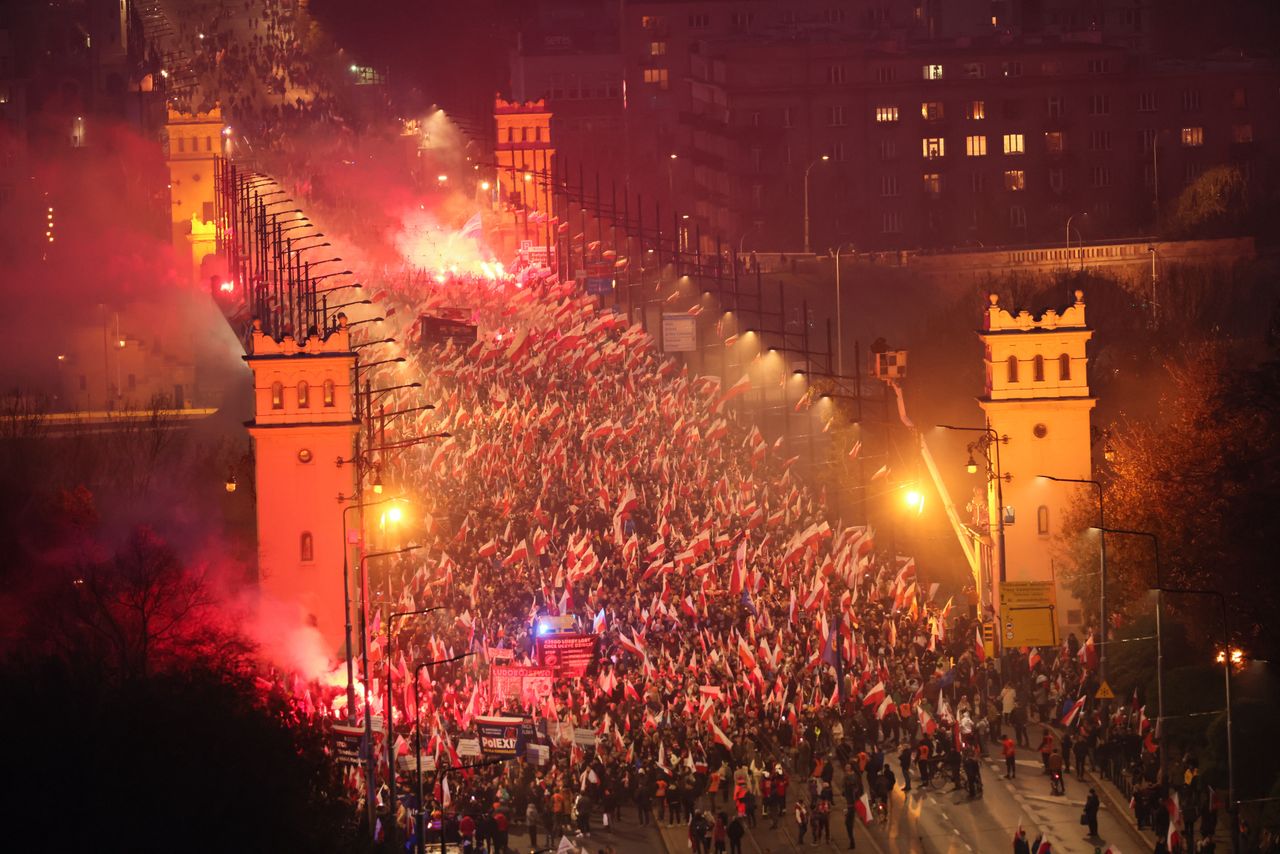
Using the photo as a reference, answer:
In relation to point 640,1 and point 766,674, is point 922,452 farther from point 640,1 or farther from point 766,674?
point 640,1

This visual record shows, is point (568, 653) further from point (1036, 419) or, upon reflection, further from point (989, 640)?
point (1036, 419)

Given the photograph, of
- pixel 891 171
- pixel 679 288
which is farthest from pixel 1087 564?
pixel 891 171

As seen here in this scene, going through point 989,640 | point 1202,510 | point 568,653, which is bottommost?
point 989,640

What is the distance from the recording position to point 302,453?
7550 centimetres

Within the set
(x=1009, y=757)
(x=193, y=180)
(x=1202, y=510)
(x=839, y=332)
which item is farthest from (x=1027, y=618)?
(x=193, y=180)

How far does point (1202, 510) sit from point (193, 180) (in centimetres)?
7797

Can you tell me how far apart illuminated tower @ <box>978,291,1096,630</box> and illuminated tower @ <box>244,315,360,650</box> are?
16794mm

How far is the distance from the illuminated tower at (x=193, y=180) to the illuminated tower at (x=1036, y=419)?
62.4m

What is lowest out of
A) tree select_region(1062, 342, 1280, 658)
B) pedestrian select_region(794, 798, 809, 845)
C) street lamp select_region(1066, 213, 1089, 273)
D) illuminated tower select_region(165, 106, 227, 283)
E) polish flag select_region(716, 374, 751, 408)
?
pedestrian select_region(794, 798, 809, 845)

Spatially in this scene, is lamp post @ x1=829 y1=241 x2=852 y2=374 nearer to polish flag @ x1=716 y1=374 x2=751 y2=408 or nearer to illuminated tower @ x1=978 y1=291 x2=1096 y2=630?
polish flag @ x1=716 y1=374 x2=751 y2=408

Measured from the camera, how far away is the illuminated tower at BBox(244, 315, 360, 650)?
247 ft

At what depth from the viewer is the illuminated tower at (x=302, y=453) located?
75312 millimetres

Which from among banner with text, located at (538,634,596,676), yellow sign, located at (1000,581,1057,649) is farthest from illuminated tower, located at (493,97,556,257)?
banner with text, located at (538,634,596,676)

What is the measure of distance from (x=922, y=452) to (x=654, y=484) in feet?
33.3
